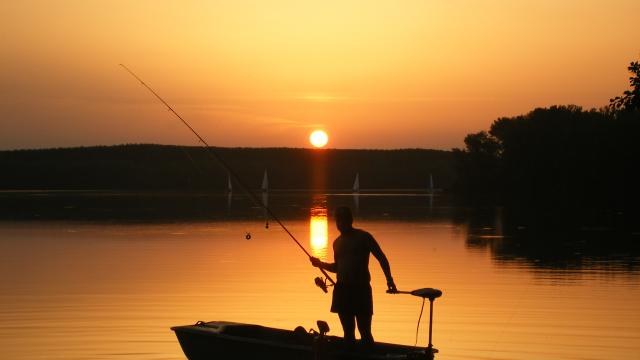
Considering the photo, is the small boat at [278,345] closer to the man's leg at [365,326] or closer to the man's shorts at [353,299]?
the man's leg at [365,326]

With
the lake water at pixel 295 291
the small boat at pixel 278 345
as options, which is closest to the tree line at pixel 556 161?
the lake water at pixel 295 291

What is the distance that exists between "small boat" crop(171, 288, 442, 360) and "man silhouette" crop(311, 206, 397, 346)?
0.95 ft

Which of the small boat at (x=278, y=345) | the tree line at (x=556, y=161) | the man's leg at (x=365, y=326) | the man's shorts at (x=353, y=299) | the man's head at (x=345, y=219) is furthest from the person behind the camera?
the tree line at (x=556, y=161)

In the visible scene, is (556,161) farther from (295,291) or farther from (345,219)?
(345,219)

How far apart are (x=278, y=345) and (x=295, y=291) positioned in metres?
10.2

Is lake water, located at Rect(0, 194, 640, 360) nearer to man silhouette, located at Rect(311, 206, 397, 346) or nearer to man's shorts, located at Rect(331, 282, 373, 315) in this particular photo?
man silhouette, located at Rect(311, 206, 397, 346)

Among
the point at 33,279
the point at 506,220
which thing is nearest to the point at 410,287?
the point at 33,279

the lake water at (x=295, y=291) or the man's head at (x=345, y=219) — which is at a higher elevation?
the man's head at (x=345, y=219)

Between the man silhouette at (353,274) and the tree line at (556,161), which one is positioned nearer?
the man silhouette at (353,274)

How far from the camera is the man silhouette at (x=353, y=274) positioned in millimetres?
12977

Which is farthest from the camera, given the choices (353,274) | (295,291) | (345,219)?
(295,291)

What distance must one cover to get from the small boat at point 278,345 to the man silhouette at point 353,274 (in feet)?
0.95

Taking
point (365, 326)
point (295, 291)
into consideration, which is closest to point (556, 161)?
point (295, 291)

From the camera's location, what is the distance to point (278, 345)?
1320cm
